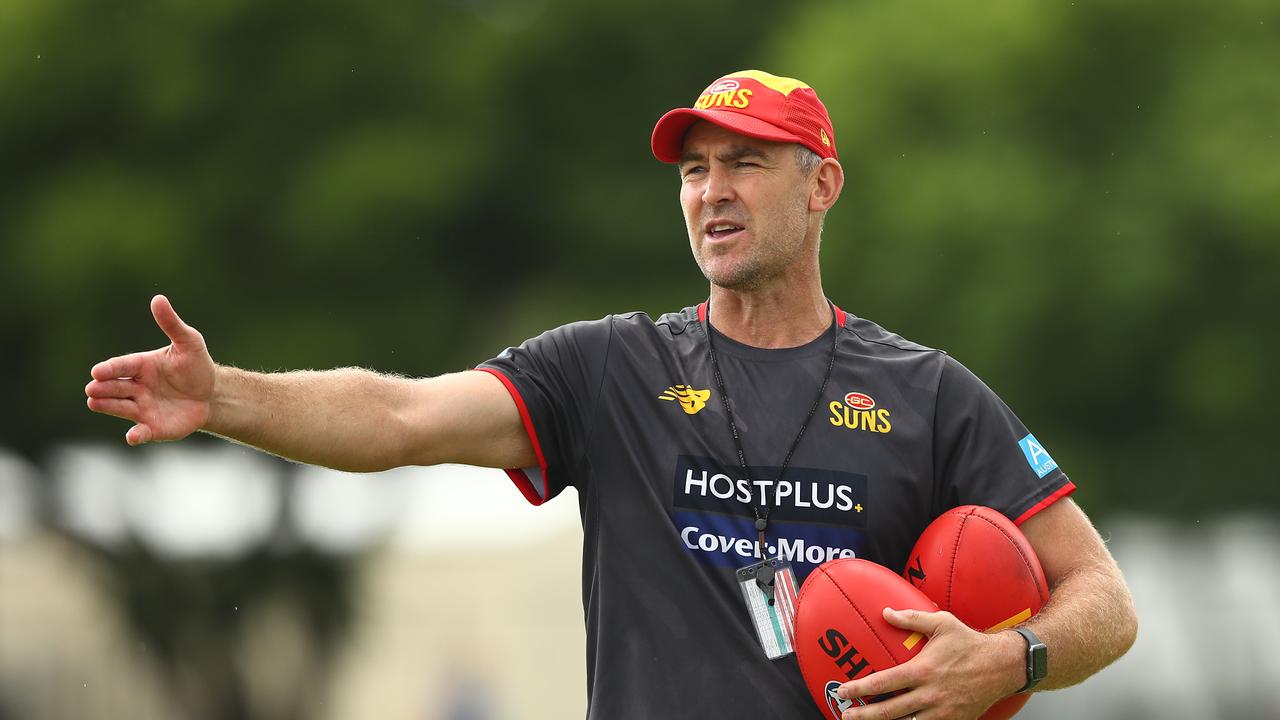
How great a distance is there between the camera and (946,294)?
1389 cm

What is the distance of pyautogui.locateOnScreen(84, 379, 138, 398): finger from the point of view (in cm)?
368

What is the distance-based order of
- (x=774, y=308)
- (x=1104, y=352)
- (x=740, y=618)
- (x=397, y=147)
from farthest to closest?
(x=397, y=147) → (x=1104, y=352) → (x=774, y=308) → (x=740, y=618)

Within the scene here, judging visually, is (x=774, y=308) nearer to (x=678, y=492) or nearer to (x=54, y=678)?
(x=678, y=492)

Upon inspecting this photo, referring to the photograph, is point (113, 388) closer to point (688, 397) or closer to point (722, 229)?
point (688, 397)

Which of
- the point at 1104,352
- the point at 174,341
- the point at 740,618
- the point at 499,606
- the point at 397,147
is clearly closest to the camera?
the point at 174,341

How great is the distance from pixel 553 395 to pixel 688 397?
1.17 ft

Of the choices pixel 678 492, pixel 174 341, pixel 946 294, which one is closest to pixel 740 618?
pixel 678 492

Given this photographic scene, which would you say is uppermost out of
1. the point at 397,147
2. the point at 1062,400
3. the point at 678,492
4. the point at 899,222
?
the point at 397,147

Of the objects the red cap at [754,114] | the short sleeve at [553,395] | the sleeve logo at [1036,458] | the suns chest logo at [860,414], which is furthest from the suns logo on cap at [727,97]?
the sleeve logo at [1036,458]

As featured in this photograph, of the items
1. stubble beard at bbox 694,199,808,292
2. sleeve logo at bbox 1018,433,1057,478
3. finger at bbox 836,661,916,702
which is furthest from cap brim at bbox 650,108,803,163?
finger at bbox 836,661,916,702

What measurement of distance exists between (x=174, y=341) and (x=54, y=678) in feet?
36.5

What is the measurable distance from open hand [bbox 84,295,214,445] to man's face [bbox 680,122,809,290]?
1503 mm

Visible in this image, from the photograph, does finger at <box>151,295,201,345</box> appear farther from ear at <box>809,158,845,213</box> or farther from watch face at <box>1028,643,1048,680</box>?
watch face at <box>1028,643,1048,680</box>

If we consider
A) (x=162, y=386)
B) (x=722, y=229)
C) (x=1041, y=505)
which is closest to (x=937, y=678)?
(x=1041, y=505)
